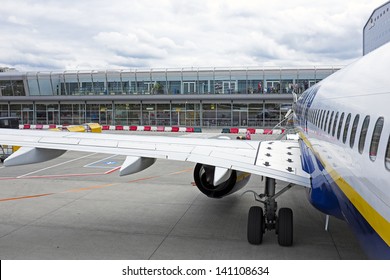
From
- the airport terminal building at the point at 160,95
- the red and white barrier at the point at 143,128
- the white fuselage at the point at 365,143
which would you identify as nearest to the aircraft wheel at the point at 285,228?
the white fuselage at the point at 365,143

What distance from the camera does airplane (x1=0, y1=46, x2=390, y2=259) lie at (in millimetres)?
4085

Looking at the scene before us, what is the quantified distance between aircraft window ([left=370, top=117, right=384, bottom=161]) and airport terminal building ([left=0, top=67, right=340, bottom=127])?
3710 centimetres

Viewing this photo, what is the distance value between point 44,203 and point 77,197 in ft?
3.67

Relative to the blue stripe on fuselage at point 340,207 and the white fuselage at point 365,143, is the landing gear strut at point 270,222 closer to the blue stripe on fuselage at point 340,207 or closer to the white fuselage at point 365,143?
the blue stripe on fuselage at point 340,207

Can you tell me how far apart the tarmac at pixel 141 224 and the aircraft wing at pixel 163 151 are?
66.0 inches

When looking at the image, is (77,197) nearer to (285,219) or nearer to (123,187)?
(123,187)

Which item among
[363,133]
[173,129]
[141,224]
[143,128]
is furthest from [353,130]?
[143,128]

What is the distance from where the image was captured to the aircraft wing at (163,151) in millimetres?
7871

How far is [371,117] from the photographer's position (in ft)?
14.3

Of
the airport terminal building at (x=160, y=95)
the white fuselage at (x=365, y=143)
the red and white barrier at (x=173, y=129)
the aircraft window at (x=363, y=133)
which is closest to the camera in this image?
the white fuselage at (x=365, y=143)

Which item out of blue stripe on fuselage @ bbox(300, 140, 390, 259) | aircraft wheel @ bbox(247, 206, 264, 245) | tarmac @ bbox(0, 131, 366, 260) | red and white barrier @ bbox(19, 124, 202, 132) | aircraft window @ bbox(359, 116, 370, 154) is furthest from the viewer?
red and white barrier @ bbox(19, 124, 202, 132)

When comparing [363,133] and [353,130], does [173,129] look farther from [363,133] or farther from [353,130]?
[363,133]

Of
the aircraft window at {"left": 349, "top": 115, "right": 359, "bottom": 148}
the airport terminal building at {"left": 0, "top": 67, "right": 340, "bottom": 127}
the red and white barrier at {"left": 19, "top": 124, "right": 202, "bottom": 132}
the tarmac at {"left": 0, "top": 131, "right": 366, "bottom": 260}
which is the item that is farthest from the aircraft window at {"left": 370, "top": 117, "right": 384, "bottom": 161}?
the red and white barrier at {"left": 19, "top": 124, "right": 202, "bottom": 132}

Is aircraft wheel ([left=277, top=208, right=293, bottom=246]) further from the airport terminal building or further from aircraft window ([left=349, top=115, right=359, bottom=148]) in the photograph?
the airport terminal building
